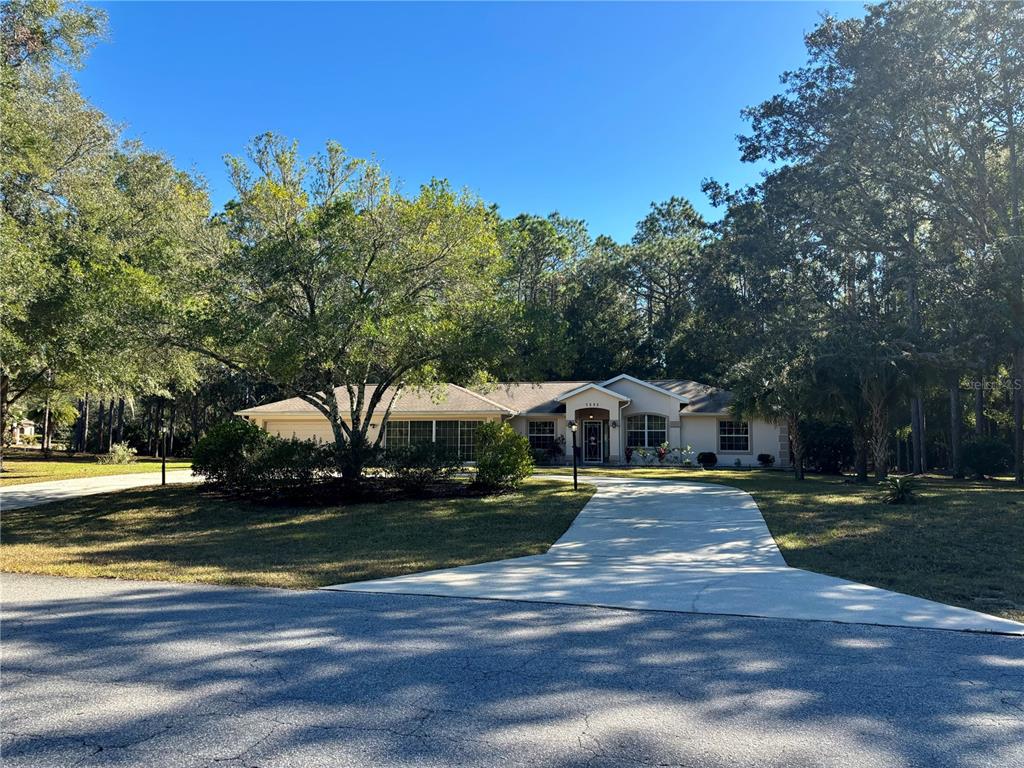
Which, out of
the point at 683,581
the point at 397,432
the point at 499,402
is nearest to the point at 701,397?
the point at 499,402

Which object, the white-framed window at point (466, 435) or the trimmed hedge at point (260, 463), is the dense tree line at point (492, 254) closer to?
the trimmed hedge at point (260, 463)

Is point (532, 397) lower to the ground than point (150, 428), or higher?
higher

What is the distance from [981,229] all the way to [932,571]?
13.3m

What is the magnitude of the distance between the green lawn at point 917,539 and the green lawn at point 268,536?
4.18 metres

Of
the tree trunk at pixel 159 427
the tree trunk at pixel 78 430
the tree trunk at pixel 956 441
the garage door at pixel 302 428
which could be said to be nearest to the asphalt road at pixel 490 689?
the tree trunk at pixel 956 441

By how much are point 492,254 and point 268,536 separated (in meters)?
8.20

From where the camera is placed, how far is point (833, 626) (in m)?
6.04

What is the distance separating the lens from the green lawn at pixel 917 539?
306 inches

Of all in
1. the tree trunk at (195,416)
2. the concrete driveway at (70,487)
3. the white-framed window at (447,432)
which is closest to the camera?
the concrete driveway at (70,487)

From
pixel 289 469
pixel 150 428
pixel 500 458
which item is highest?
pixel 150 428

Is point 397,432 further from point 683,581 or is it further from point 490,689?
point 490,689

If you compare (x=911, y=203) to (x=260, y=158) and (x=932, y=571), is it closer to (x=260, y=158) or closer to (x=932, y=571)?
(x=932, y=571)

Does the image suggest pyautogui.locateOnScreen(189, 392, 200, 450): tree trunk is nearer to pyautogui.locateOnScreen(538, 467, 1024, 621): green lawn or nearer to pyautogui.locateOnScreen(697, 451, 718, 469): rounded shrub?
pyautogui.locateOnScreen(697, 451, 718, 469): rounded shrub

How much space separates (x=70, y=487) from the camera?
68.0 feet
